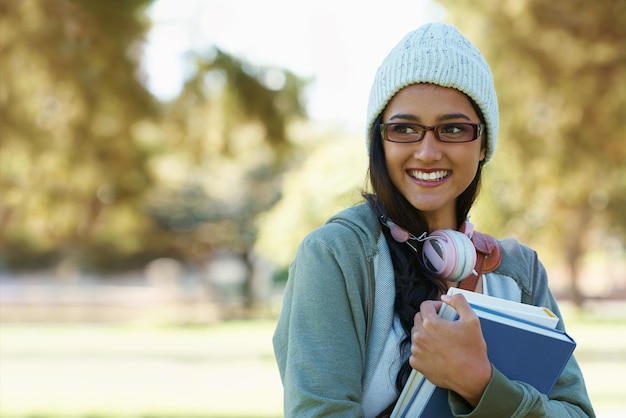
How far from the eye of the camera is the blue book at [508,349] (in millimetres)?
1488

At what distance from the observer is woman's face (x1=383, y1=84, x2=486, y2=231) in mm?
1677

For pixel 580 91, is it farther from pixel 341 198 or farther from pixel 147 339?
pixel 147 339

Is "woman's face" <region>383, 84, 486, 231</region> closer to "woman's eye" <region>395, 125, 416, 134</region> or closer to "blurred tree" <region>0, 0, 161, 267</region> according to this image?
"woman's eye" <region>395, 125, 416, 134</region>

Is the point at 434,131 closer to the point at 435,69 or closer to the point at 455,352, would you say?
the point at 435,69

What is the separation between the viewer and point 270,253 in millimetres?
22156

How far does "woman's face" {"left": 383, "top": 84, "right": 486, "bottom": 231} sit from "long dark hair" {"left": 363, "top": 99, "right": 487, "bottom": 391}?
20mm

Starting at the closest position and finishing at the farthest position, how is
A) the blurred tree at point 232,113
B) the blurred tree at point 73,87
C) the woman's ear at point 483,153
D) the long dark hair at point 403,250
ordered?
the long dark hair at point 403,250, the woman's ear at point 483,153, the blurred tree at point 73,87, the blurred tree at point 232,113

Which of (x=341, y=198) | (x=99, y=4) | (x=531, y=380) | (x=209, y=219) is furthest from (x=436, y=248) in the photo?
(x=209, y=219)

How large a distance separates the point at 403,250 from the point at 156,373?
12.3 m

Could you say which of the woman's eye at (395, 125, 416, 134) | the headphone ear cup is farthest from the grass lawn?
the woman's eye at (395, 125, 416, 134)

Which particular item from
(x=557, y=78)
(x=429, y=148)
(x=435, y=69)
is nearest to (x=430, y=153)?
(x=429, y=148)

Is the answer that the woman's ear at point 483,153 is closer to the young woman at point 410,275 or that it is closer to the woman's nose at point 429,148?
the young woman at point 410,275

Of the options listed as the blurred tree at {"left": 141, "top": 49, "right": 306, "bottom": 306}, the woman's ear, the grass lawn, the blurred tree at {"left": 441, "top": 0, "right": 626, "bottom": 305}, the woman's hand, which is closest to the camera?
the woman's hand

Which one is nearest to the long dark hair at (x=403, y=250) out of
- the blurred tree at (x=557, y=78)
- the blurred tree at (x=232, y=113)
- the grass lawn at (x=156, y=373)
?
the blurred tree at (x=232, y=113)
